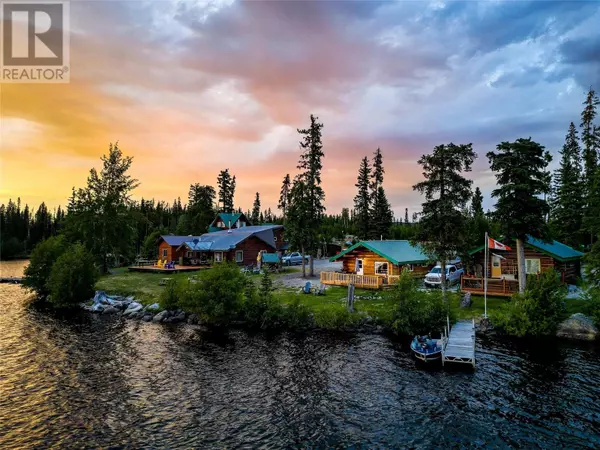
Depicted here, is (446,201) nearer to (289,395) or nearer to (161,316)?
(289,395)

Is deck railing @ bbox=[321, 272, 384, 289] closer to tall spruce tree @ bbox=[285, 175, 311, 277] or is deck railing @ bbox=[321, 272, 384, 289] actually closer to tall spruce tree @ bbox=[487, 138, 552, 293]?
tall spruce tree @ bbox=[285, 175, 311, 277]

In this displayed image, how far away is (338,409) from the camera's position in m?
15.5

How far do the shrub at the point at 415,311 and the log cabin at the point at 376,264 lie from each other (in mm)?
10223

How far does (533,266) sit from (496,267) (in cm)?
303

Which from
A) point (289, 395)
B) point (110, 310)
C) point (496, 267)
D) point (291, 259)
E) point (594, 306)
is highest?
point (496, 267)

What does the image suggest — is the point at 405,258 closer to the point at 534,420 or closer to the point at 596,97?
the point at 534,420

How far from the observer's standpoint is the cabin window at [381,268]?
127 ft

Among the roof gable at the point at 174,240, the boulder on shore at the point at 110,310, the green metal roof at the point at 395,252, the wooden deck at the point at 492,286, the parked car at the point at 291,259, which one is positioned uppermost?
the roof gable at the point at 174,240

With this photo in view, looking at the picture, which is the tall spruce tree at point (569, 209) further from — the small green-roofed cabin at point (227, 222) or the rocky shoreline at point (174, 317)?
the small green-roofed cabin at point (227, 222)

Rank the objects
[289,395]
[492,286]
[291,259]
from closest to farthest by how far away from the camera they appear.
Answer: [289,395] → [492,286] → [291,259]

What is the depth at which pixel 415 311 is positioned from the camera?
2522 cm

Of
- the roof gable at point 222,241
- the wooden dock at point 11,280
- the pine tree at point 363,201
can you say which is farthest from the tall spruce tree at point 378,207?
the wooden dock at point 11,280

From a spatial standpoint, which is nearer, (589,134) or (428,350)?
(428,350)

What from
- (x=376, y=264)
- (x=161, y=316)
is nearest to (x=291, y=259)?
(x=376, y=264)
